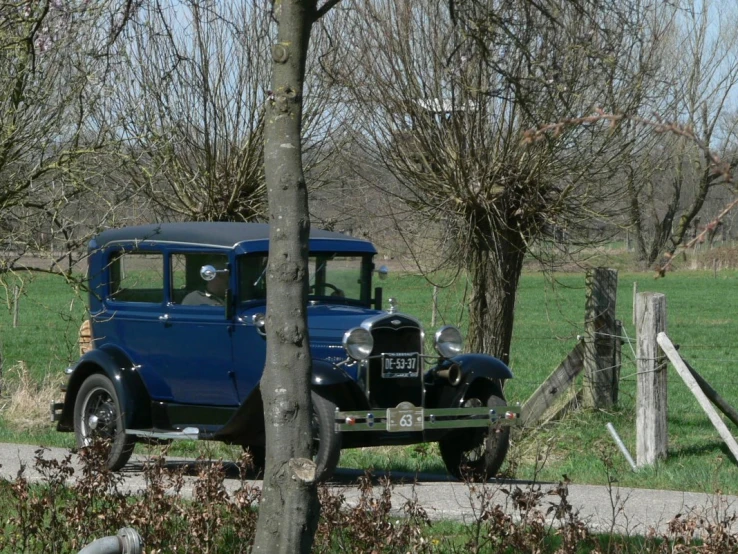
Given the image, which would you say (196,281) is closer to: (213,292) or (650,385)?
(213,292)

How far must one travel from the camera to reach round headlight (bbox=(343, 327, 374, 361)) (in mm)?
8500

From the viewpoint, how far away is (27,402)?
13.5 metres

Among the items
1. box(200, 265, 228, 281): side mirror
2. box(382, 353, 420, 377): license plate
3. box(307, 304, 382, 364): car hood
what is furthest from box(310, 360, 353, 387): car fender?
box(200, 265, 228, 281): side mirror

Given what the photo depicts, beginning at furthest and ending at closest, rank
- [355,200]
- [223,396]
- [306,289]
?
1. [355,200]
2. [223,396]
3. [306,289]

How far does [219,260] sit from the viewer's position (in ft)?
30.6

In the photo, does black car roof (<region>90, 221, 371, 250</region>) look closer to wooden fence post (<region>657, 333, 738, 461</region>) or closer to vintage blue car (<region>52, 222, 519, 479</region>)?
vintage blue car (<region>52, 222, 519, 479</region>)

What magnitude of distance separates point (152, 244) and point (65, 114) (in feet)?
6.71

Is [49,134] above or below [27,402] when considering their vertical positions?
above

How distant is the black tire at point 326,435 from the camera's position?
8008mm

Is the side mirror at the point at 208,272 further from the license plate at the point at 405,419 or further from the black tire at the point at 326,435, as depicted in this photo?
the license plate at the point at 405,419

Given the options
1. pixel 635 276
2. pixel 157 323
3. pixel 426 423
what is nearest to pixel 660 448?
pixel 426 423

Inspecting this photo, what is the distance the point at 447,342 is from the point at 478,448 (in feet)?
2.90

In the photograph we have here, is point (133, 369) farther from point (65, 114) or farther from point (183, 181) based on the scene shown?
point (183, 181)

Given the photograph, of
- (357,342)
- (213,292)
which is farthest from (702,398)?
(213,292)
